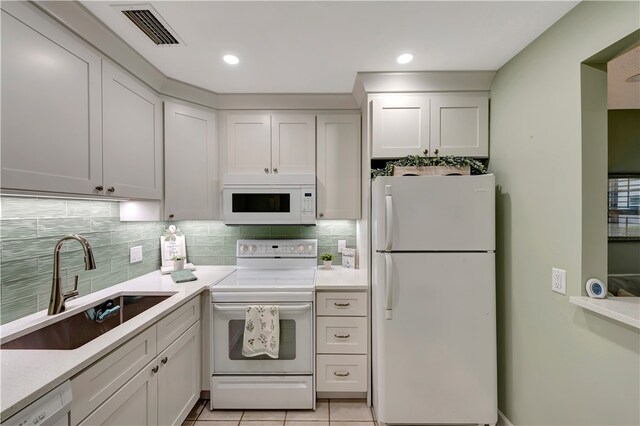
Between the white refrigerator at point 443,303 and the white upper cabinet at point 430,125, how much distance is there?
1.26 ft

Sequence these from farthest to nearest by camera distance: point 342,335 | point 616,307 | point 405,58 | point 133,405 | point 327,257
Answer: point 327,257, point 342,335, point 405,58, point 133,405, point 616,307

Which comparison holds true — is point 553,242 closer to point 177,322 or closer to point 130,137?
point 177,322

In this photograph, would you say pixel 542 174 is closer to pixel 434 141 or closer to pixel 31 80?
pixel 434 141

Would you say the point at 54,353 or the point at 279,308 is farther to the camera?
the point at 279,308

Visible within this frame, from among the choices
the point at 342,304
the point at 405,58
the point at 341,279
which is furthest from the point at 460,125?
the point at 342,304

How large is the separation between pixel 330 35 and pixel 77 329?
6.97 feet

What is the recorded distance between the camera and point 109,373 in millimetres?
1083

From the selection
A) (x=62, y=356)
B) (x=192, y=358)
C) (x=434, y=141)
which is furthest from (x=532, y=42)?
(x=192, y=358)

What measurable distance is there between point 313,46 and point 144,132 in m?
1.29

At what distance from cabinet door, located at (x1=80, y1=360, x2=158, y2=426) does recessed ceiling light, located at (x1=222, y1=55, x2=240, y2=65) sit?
6.01 feet

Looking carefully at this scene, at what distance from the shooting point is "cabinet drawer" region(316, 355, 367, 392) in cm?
194

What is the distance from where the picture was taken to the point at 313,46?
5.16 feet

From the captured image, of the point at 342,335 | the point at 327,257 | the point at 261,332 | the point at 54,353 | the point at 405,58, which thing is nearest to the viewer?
the point at 54,353

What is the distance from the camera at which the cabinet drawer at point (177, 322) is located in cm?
145
